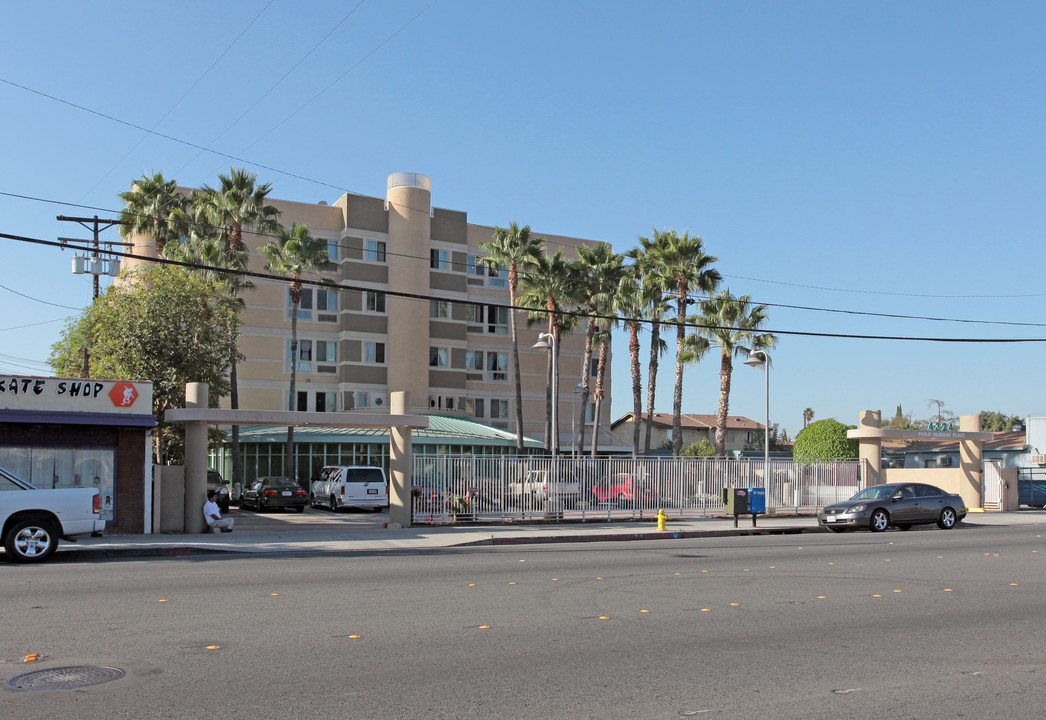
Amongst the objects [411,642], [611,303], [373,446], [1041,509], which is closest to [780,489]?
[1041,509]

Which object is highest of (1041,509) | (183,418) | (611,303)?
(611,303)

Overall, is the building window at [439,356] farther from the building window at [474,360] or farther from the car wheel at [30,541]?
the car wheel at [30,541]

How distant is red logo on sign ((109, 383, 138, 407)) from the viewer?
22453mm

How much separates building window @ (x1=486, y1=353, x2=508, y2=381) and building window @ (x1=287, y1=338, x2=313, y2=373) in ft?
35.5

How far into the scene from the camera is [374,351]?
51.5 meters

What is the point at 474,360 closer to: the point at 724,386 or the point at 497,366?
the point at 497,366

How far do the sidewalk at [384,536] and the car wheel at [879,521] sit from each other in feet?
5.10

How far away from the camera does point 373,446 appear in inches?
1799

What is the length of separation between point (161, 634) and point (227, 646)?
1009mm

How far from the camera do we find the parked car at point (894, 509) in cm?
2566

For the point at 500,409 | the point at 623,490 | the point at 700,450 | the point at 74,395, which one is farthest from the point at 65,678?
the point at 700,450

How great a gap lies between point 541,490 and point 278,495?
1146 cm

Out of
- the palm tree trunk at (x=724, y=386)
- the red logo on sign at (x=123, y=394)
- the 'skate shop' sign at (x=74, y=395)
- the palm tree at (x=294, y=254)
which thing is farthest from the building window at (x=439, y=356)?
the red logo on sign at (x=123, y=394)

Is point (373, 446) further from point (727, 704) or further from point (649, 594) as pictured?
point (727, 704)
